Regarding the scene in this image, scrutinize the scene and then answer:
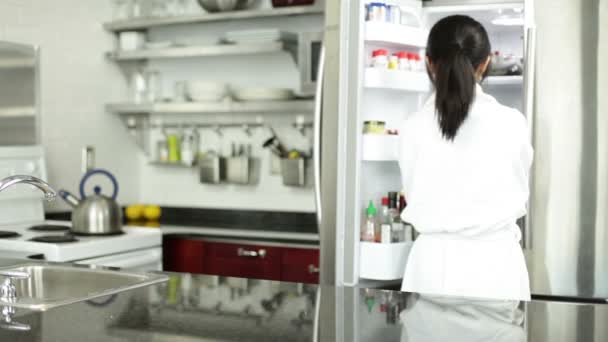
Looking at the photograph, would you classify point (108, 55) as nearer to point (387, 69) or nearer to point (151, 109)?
point (151, 109)

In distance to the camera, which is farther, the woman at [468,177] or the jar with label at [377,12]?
the jar with label at [377,12]

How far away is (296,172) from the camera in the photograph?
404cm

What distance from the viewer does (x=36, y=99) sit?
3.92 m

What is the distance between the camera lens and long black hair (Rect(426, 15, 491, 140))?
8.22 ft

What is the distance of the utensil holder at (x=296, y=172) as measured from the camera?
13.2ft

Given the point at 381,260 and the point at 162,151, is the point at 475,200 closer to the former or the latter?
the point at 381,260

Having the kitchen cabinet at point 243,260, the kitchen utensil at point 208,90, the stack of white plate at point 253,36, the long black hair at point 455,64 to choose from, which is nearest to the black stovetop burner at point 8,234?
the kitchen cabinet at point 243,260

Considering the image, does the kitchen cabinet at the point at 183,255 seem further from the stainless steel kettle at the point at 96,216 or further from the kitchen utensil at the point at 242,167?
the kitchen utensil at the point at 242,167

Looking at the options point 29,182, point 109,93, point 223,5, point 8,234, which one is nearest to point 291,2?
point 223,5

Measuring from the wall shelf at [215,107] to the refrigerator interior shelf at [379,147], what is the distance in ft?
3.20

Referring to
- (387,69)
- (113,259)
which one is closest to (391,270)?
(387,69)

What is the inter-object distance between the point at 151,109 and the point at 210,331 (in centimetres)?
302

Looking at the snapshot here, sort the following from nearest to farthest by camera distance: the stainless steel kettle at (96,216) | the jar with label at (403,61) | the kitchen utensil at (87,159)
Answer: the jar with label at (403,61) → the stainless steel kettle at (96,216) → the kitchen utensil at (87,159)

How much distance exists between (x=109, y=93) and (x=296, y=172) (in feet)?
4.08
